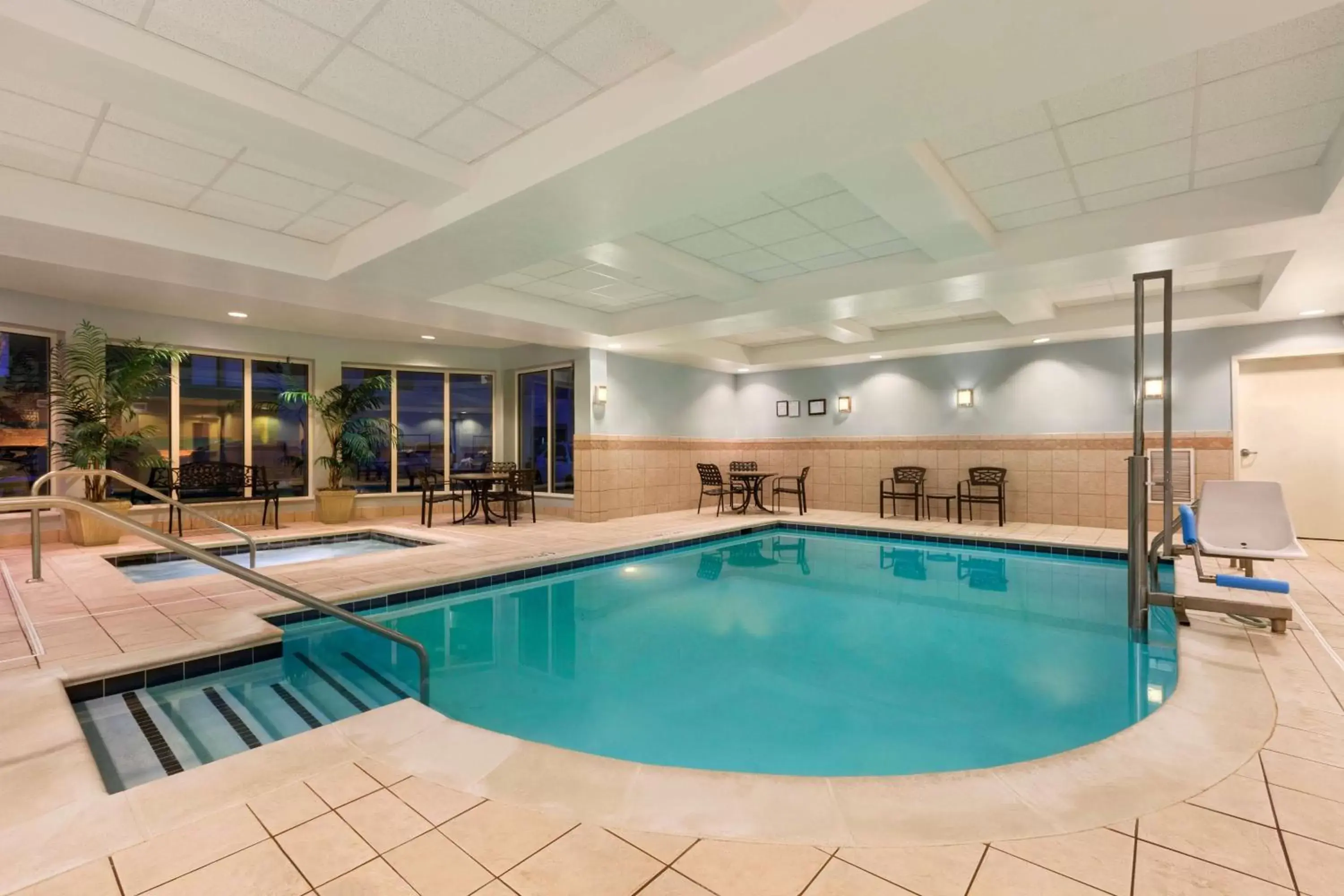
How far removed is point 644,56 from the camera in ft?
9.26

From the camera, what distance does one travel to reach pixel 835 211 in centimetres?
446

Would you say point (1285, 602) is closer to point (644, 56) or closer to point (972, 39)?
point (972, 39)

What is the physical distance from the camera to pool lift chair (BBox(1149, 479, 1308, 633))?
11.6 feet

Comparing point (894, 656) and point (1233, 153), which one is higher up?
point (1233, 153)

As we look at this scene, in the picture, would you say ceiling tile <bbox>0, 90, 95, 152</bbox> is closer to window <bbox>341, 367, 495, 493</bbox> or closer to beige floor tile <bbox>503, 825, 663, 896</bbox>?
beige floor tile <bbox>503, 825, 663, 896</bbox>

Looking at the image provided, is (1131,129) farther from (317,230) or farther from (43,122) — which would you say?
(43,122)

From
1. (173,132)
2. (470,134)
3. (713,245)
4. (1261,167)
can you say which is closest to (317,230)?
(173,132)

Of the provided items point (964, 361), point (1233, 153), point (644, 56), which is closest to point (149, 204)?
point (644, 56)

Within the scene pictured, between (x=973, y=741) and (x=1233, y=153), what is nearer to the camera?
(x=973, y=741)

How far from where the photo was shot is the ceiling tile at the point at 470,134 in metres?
3.28

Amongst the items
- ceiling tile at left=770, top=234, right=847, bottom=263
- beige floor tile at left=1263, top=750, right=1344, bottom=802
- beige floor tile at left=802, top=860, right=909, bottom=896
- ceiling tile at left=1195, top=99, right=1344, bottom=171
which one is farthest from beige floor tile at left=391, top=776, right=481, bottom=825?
ceiling tile at left=1195, top=99, right=1344, bottom=171

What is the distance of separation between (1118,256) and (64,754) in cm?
651

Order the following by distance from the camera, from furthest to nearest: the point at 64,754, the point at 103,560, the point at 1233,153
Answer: the point at 103,560
the point at 1233,153
the point at 64,754

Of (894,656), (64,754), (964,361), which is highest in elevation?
(964,361)
